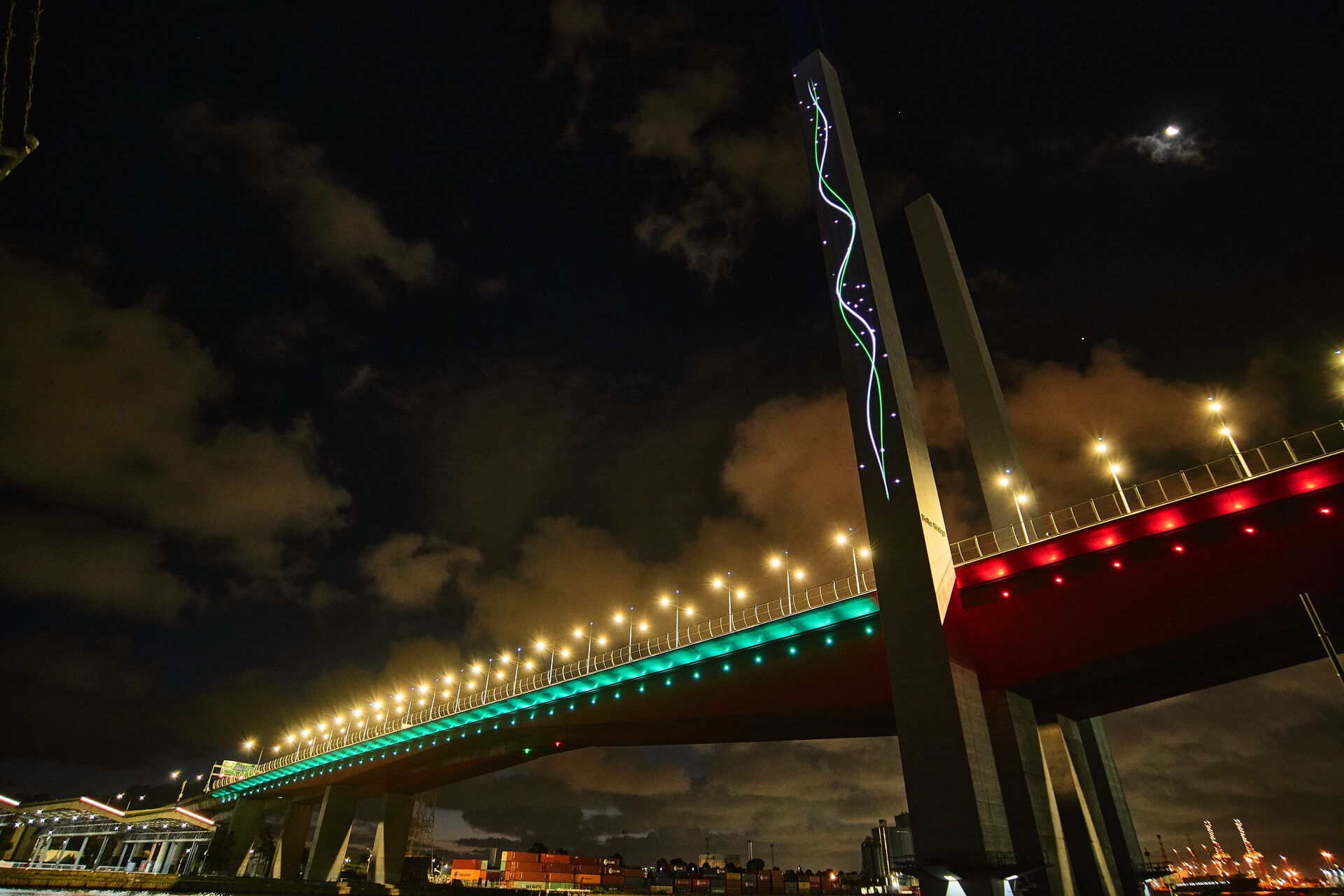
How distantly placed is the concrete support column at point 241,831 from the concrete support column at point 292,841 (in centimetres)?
399

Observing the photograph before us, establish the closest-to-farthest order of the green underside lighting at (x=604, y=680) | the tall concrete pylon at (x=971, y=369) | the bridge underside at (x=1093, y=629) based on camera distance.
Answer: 1. the bridge underside at (x=1093, y=629)
2. the green underside lighting at (x=604, y=680)
3. the tall concrete pylon at (x=971, y=369)

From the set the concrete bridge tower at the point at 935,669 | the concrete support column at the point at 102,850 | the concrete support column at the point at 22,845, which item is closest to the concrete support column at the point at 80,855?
the concrete support column at the point at 102,850

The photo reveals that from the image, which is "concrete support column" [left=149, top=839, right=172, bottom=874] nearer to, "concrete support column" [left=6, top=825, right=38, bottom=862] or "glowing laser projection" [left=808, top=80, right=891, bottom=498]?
"concrete support column" [left=6, top=825, right=38, bottom=862]

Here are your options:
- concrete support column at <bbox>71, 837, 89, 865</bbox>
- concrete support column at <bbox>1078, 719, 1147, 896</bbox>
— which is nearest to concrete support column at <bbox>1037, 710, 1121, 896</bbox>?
concrete support column at <bbox>1078, 719, 1147, 896</bbox>

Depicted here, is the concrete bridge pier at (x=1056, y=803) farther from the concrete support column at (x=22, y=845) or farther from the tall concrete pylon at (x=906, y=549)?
the concrete support column at (x=22, y=845)

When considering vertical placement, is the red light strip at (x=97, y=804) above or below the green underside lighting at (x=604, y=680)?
below

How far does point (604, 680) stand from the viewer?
166ft

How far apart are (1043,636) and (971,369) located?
87.9 feet

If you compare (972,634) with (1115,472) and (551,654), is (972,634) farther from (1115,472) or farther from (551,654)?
(551,654)

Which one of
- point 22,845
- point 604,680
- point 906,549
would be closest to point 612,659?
point 604,680

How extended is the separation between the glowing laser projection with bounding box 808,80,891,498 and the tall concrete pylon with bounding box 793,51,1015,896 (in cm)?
7

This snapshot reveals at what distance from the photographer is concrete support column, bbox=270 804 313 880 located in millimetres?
87975

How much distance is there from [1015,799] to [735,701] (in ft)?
53.3

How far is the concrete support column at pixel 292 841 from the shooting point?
8797cm
